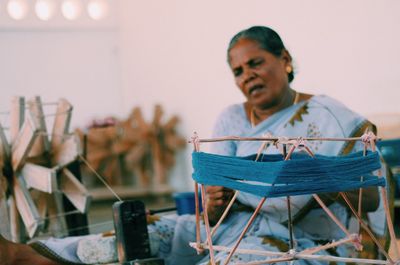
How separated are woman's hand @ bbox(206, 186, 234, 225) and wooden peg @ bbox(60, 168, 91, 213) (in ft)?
2.30

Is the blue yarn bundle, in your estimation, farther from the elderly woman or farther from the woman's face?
the woman's face

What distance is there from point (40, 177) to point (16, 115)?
12.4 inches

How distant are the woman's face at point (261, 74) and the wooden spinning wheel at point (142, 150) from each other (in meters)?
3.40

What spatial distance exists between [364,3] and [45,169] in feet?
5.73

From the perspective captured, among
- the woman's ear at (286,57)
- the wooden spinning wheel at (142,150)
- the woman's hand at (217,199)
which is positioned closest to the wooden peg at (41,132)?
the woman's hand at (217,199)

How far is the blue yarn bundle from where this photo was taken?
1.73m

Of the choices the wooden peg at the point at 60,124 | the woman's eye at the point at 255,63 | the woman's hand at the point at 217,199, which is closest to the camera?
the woman's hand at the point at 217,199

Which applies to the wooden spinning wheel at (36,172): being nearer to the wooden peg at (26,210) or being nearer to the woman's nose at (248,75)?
the wooden peg at (26,210)

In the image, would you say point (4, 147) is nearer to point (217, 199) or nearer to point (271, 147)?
point (217, 199)

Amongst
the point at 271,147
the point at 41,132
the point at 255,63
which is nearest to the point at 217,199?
the point at 271,147

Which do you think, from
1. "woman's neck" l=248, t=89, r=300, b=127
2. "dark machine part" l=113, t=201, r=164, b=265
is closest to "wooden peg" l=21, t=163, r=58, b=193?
"dark machine part" l=113, t=201, r=164, b=265

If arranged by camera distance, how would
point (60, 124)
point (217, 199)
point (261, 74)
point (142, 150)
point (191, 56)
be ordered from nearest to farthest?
1. point (217, 199)
2. point (261, 74)
3. point (60, 124)
4. point (191, 56)
5. point (142, 150)

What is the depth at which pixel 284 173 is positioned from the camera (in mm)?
1730

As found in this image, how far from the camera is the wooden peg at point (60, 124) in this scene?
3.07 meters
